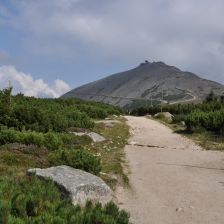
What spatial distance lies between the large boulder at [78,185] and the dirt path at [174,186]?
2.44ft

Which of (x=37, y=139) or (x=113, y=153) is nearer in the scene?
(x=37, y=139)

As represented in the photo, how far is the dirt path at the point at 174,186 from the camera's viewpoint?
11.4 metres

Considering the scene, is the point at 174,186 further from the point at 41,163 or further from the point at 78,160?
the point at 41,163

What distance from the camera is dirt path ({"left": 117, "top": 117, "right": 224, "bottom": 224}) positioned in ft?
37.4

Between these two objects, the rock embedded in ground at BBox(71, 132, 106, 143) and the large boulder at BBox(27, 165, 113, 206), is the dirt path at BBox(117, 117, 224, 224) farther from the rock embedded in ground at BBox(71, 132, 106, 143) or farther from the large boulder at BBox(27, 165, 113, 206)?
the rock embedded in ground at BBox(71, 132, 106, 143)

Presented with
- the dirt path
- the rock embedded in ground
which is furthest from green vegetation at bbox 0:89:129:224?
the dirt path

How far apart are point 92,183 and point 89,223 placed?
12.7 ft

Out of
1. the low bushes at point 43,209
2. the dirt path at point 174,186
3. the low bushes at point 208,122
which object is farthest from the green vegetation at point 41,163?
the low bushes at point 208,122

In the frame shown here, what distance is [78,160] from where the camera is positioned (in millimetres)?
14680

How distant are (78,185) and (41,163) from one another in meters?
4.22

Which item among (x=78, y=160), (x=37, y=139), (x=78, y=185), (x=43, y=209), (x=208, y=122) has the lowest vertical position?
(x=43, y=209)

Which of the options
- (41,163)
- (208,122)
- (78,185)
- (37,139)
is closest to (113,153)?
(37,139)

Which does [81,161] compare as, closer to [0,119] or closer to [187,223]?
[187,223]

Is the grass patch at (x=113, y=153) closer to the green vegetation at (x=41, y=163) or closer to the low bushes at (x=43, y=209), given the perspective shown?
the green vegetation at (x=41, y=163)
